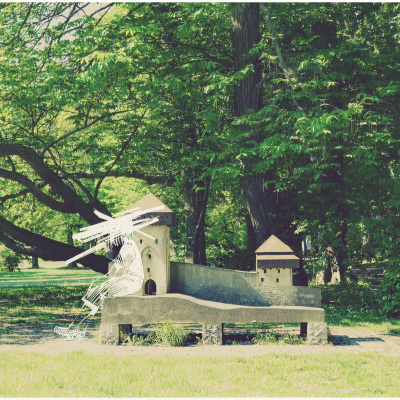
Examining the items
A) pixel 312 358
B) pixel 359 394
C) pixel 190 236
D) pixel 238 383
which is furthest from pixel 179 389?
pixel 190 236

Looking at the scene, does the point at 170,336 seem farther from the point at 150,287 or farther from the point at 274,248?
the point at 274,248

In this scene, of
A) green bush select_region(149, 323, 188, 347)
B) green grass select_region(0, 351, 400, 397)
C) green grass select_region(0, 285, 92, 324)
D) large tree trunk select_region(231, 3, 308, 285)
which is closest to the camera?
green grass select_region(0, 351, 400, 397)

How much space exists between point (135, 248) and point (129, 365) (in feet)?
8.72

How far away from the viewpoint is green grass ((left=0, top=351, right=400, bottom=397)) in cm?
608

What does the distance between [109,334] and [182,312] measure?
1368 mm

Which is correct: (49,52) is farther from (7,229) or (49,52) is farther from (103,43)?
(7,229)

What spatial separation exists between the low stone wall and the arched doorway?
1.29ft

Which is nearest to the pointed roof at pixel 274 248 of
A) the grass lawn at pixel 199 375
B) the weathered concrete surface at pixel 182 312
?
the weathered concrete surface at pixel 182 312

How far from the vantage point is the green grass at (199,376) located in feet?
19.9

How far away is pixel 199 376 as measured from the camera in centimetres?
675

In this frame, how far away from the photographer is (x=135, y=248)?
31.4 feet

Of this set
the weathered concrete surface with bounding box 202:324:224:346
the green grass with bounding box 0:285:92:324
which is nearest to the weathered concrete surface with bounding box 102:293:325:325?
the weathered concrete surface with bounding box 202:324:224:346

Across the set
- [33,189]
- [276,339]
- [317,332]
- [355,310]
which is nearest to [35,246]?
[33,189]

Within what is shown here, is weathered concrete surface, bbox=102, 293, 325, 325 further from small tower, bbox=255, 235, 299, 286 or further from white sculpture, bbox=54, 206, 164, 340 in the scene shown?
small tower, bbox=255, 235, 299, 286
